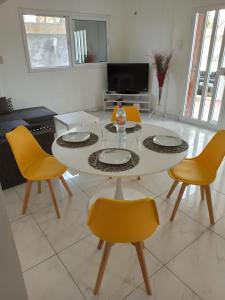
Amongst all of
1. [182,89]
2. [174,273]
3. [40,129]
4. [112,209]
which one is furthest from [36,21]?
[174,273]

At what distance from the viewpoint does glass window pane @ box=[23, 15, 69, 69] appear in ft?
Result: 13.7

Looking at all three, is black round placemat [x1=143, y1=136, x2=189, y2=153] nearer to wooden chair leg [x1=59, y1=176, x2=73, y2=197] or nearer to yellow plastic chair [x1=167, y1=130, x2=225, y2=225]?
yellow plastic chair [x1=167, y1=130, x2=225, y2=225]

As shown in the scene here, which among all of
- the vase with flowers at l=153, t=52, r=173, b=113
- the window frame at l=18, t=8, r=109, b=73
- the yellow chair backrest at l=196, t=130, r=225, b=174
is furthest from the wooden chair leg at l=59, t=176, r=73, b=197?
the vase with flowers at l=153, t=52, r=173, b=113

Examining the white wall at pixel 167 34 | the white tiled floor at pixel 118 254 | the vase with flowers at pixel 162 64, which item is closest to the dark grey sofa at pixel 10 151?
the white tiled floor at pixel 118 254

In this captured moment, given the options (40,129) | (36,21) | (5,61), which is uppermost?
(36,21)

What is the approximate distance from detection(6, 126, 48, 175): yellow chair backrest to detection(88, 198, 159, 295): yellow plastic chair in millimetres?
1037

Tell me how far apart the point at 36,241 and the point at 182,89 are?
12.6 ft

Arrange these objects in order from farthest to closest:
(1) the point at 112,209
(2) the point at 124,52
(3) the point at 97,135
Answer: (2) the point at 124,52 < (3) the point at 97,135 < (1) the point at 112,209

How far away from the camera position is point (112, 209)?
3.64 ft

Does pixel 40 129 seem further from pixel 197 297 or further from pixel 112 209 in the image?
pixel 197 297

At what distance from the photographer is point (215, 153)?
6.23 ft

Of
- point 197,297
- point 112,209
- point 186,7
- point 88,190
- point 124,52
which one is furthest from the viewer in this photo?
point 124,52

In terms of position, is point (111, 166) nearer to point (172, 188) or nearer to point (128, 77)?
point (172, 188)

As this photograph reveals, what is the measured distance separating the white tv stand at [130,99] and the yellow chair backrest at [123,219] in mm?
4150
